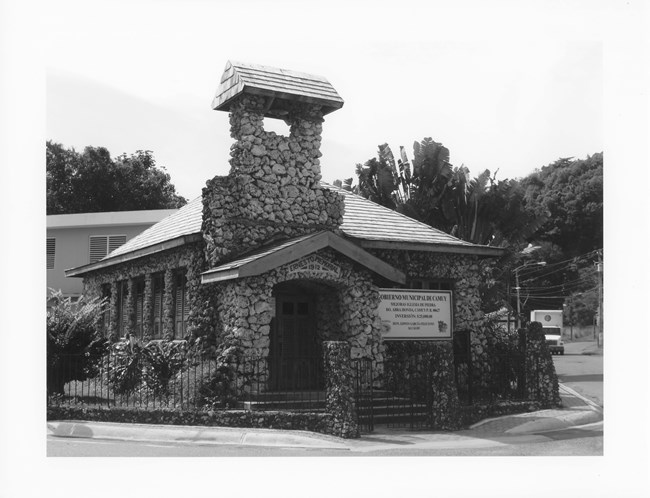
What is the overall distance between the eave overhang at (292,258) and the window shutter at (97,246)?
16.3m

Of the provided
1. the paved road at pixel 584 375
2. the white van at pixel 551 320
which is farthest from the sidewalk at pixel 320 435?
the white van at pixel 551 320

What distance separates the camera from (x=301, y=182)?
18875 mm

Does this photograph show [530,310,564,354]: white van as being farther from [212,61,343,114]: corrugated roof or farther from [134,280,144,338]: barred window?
[212,61,343,114]: corrugated roof

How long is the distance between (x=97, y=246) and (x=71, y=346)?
14389 mm

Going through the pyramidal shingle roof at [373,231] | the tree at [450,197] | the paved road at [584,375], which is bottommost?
the paved road at [584,375]

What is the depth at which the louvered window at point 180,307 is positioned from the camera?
1959 centimetres

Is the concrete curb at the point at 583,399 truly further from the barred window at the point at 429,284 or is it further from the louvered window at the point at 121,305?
the louvered window at the point at 121,305

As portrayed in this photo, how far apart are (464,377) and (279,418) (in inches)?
263

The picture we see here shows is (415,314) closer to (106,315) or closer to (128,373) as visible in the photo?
(128,373)

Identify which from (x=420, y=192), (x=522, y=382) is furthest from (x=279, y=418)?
(x=420, y=192)

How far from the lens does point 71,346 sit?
18969 millimetres

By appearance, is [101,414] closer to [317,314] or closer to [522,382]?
[317,314]

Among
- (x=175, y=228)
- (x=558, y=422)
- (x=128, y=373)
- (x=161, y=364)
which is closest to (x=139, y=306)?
(x=175, y=228)

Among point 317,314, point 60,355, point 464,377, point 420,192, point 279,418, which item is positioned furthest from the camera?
point 420,192
